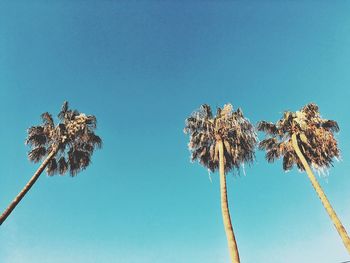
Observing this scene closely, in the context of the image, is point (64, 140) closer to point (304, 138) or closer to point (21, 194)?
point (21, 194)

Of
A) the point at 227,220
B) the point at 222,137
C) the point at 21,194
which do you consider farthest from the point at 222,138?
the point at 21,194

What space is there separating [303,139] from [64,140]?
17.7 m

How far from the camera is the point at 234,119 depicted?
Answer: 22328mm

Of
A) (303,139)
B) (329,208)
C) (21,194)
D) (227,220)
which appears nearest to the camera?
(227,220)

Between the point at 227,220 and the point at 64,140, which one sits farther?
the point at 64,140

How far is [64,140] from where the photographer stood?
22.5 meters

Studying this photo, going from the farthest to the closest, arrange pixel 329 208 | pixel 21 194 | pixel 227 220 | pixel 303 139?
pixel 303 139, pixel 329 208, pixel 21 194, pixel 227 220

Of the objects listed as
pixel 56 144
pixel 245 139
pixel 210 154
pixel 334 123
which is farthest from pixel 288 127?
pixel 56 144

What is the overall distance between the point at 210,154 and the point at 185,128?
8.91 ft

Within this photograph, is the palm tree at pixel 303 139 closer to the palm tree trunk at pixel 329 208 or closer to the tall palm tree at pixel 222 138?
the palm tree trunk at pixel 329 208

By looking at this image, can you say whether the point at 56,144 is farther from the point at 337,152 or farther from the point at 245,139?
the point at 337,152

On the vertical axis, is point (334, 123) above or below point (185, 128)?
above

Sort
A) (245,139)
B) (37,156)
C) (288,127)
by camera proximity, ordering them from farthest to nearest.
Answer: (288,127) → (37,156) → (245,139)

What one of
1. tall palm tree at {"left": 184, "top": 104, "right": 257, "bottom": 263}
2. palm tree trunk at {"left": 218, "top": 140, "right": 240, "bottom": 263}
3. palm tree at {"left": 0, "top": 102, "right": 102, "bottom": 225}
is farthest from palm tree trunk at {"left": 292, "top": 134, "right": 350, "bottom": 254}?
palm tree at {"left": 0, "top": 102, "right": 102, "bottom": 225}
